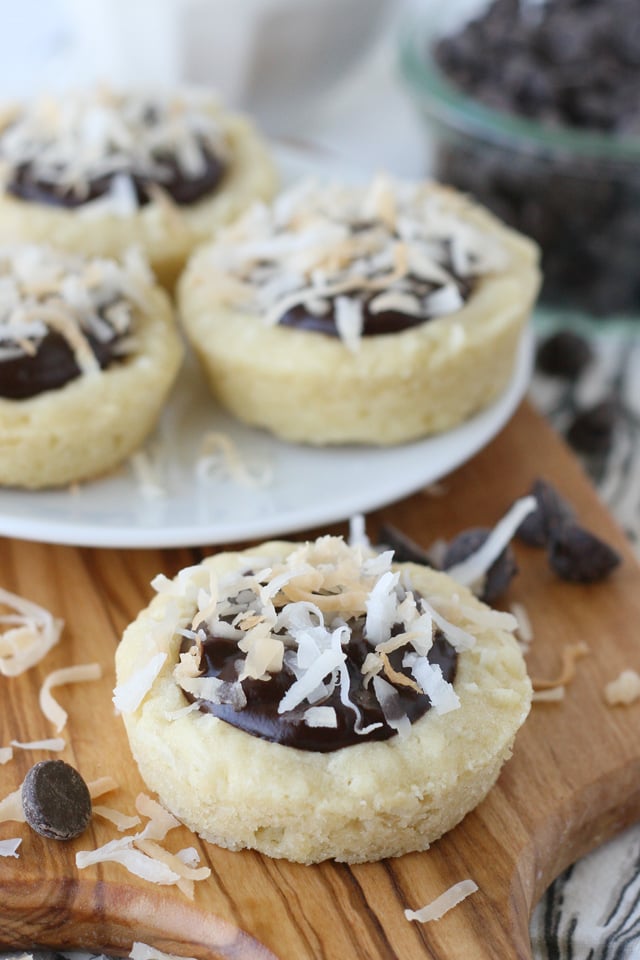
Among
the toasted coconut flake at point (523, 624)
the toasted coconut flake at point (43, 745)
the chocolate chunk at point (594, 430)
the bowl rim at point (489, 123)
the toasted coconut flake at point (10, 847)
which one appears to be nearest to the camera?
the toasted coconut flake at point (10, 847)

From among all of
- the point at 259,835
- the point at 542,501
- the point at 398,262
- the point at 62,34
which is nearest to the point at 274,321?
the point at 398,262

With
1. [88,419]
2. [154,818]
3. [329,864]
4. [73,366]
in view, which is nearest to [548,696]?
[329,864]

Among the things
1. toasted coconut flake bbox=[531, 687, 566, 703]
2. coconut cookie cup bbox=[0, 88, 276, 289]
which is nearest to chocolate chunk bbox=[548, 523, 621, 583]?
toasted coconut flake bbox=[531, 687, 566, 703]

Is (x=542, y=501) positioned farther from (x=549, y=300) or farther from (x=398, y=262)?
(x=549, y=300)

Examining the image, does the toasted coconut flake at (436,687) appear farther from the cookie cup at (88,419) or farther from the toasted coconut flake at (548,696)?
the cookie cup at (88,419)

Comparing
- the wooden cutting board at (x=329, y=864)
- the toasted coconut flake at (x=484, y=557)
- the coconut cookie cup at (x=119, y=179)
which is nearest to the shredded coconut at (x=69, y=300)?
the coconut cookie cup at (x=119, y=179)
